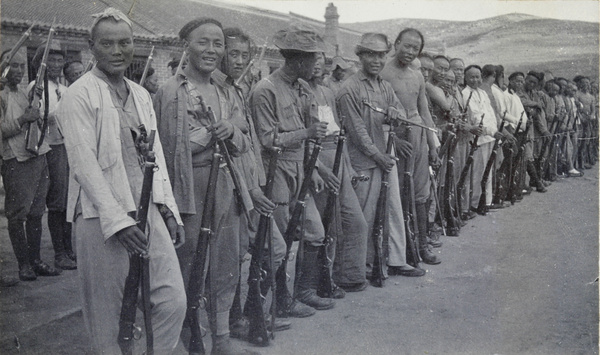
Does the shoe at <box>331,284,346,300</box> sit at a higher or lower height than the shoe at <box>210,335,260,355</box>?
lower

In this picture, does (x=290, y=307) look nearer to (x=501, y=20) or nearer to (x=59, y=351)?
(x=59, y=351)

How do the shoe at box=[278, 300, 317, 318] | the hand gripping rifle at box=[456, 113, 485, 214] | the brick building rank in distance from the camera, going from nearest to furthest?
the shoe at box=[278, 300, 317, 318], the hand gripping rifle at box=[456, 113, 485, 214], the brick building

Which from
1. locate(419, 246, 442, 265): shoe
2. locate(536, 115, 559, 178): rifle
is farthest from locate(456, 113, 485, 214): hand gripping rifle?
locate(536, 115, 559, 178): rifle

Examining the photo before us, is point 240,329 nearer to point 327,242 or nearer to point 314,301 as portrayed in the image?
point 314,301

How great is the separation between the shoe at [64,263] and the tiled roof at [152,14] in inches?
176

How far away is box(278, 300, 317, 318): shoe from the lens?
185 inches

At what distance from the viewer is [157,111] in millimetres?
3666

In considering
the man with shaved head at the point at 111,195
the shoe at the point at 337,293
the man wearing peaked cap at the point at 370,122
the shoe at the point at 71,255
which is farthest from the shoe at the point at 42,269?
the man wearing peaked cap at the point at 370,122

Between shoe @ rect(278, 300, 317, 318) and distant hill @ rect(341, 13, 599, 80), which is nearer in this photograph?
shoe @ rect(278, 300, 317, 318)

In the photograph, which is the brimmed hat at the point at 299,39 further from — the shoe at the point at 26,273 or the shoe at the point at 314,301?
the shoe at the point at 26,273

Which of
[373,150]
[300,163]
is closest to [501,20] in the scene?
[373,150]

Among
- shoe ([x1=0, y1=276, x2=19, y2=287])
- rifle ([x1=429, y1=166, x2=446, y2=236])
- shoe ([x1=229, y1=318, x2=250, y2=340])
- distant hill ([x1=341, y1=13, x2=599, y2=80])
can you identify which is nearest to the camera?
shoe ([x1=229, y1=318, x2=250, y2=340])

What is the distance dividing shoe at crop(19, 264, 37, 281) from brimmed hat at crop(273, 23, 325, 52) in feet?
10.2

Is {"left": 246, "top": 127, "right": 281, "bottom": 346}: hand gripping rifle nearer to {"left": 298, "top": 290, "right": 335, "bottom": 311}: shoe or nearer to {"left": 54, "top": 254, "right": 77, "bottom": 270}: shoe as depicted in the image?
{"left": 298, "top": 290, "right": 335, "bottom": 311}: shoe
